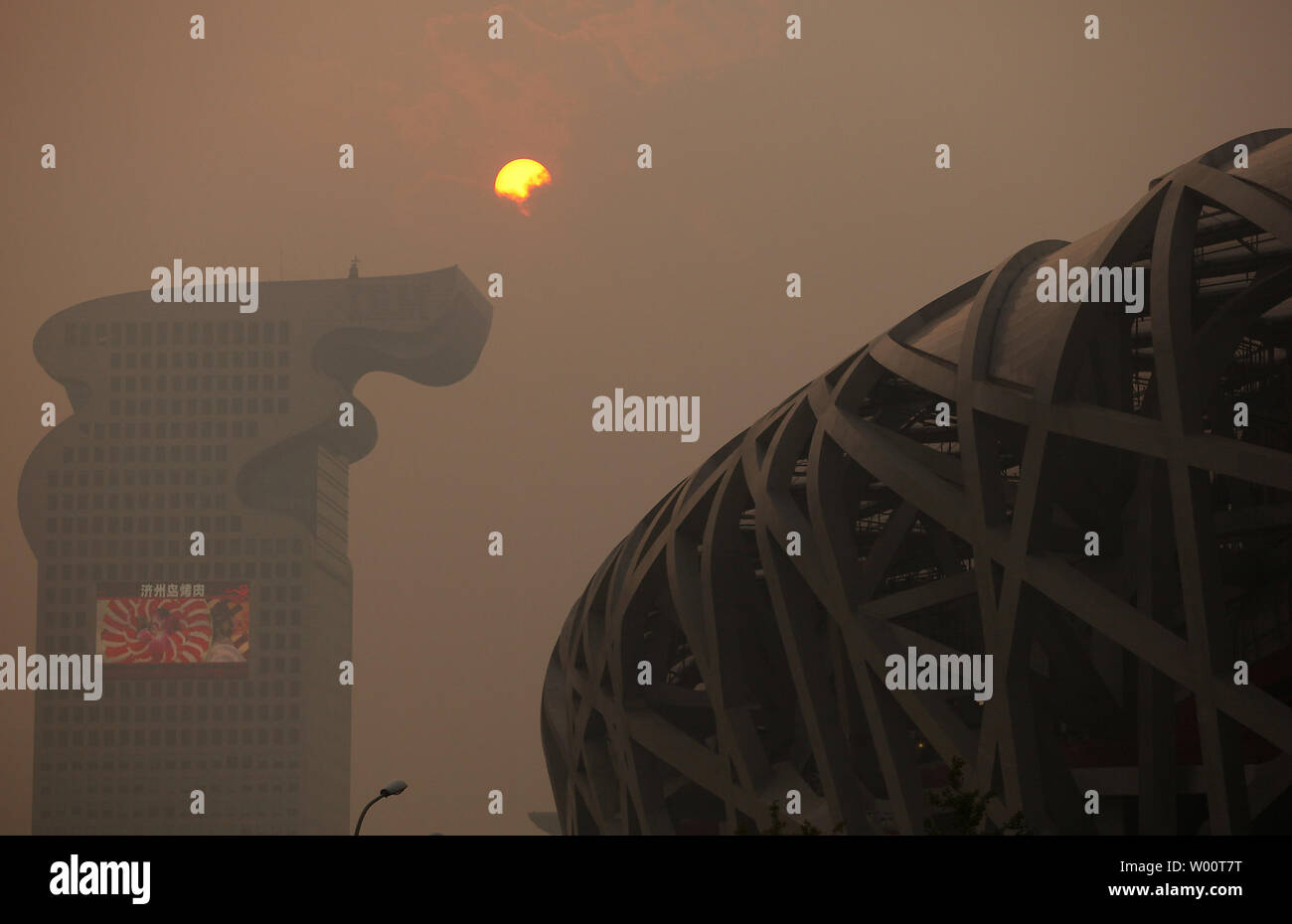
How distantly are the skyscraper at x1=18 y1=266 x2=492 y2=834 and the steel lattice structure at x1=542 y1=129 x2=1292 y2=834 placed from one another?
7.10 meters

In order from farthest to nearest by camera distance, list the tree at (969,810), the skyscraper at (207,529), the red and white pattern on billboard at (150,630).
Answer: the skyscraper at (207,529) < the red and white pattern on billboard at (150,630) < the tree at (969,810)

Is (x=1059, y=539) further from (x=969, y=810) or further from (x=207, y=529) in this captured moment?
(x=207, y=529)

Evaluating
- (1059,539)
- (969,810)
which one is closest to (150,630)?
(969,810)

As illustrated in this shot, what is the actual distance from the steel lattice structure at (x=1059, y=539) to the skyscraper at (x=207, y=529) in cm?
710

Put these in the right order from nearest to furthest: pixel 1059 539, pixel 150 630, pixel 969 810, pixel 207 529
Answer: pixel 969 810, pixel 1059 539, pixel 150 630, pixel 207 529

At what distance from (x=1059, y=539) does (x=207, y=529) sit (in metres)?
14.7

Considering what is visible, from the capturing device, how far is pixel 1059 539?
19.2m

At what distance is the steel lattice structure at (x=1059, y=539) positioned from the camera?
14609 mm

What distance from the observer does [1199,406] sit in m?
14.6

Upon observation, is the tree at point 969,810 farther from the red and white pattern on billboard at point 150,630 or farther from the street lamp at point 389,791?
the red and white pattern on billboard at point 150,630

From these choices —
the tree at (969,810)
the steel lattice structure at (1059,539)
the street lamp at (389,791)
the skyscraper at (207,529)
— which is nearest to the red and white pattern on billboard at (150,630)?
the skyscraper at (207,529)
